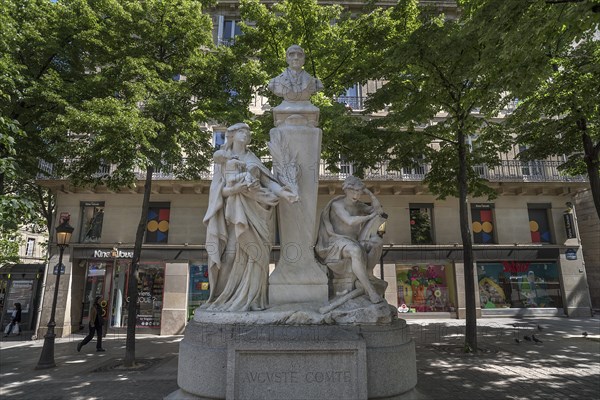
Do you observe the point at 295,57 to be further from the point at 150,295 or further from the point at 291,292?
the point at 150,295

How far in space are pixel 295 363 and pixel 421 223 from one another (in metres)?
17.0

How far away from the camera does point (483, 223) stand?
20.2 metres

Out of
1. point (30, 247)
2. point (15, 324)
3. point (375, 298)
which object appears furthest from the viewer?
point (30, 247)

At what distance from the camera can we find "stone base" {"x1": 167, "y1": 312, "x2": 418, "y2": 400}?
3.99 metres

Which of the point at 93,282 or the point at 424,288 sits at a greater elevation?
the point at 93,282

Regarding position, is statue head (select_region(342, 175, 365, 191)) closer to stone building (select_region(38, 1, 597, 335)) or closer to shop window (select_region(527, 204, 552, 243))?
stone building (select_region(38, 1, 597, 335))

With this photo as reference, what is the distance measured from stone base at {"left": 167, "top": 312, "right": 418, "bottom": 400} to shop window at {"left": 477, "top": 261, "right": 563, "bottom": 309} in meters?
17.5

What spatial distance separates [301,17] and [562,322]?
54.9 ft

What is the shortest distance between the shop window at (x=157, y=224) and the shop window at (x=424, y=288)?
11621 millimetres

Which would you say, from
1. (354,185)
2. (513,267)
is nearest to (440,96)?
(354,185)

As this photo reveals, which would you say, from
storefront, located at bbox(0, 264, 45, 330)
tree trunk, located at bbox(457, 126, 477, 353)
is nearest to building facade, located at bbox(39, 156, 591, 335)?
storefront, located at bbox(0, 264, 45, 330)

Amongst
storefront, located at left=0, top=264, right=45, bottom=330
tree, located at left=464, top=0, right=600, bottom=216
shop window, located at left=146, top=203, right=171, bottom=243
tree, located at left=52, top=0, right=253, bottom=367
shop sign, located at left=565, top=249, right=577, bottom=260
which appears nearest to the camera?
tree, located at left=464, top=0, right=600, bottom=216

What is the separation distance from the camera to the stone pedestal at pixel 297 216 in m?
5.01

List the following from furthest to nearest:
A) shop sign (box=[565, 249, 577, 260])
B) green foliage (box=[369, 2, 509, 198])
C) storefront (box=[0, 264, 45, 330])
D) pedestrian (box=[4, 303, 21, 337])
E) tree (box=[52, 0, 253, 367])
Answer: shop sign (box=[565, 249, 577, 260]) → storefront (box=[0, 264, 45, 330]) → pedestrian (box=[4, 303, 21, 337]) → tree (box=[52, 0, 253, 367]) → green foliage (box=[369, 2, 509, 198])
